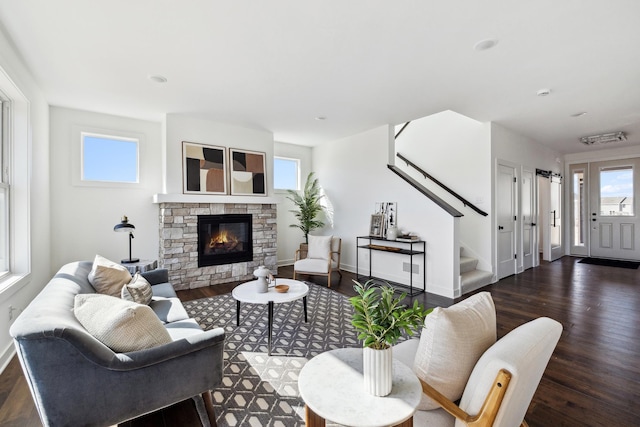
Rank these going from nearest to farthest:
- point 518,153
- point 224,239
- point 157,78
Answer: point 157,78
point 224,239
point 518,153

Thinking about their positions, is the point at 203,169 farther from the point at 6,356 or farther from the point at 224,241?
the point at 6,356

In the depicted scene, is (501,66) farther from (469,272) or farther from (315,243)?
(315,243)

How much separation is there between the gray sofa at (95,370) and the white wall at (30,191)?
4.75 feet

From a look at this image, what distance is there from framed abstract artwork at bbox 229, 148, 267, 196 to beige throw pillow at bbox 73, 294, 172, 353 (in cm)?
354

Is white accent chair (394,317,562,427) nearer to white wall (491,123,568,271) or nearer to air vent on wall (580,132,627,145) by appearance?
white wall (491,123,568,271)

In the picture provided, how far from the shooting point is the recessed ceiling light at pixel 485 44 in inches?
97.0

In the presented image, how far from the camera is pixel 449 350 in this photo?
3.87 ft

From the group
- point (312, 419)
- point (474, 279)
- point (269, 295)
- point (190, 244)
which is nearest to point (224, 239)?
point (190, 244)

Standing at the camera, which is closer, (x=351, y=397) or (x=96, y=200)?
(x=351, y=397)

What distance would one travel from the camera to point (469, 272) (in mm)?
4758

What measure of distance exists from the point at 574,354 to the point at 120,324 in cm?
341

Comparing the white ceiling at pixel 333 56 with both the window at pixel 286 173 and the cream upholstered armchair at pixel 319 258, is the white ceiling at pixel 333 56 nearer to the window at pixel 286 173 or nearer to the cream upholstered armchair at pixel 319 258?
the window at pixel 286 173

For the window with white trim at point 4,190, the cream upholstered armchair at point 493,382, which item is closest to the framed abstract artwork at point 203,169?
the window with white trim at point 4,190

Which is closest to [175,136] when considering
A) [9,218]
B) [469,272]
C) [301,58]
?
[9,218]
